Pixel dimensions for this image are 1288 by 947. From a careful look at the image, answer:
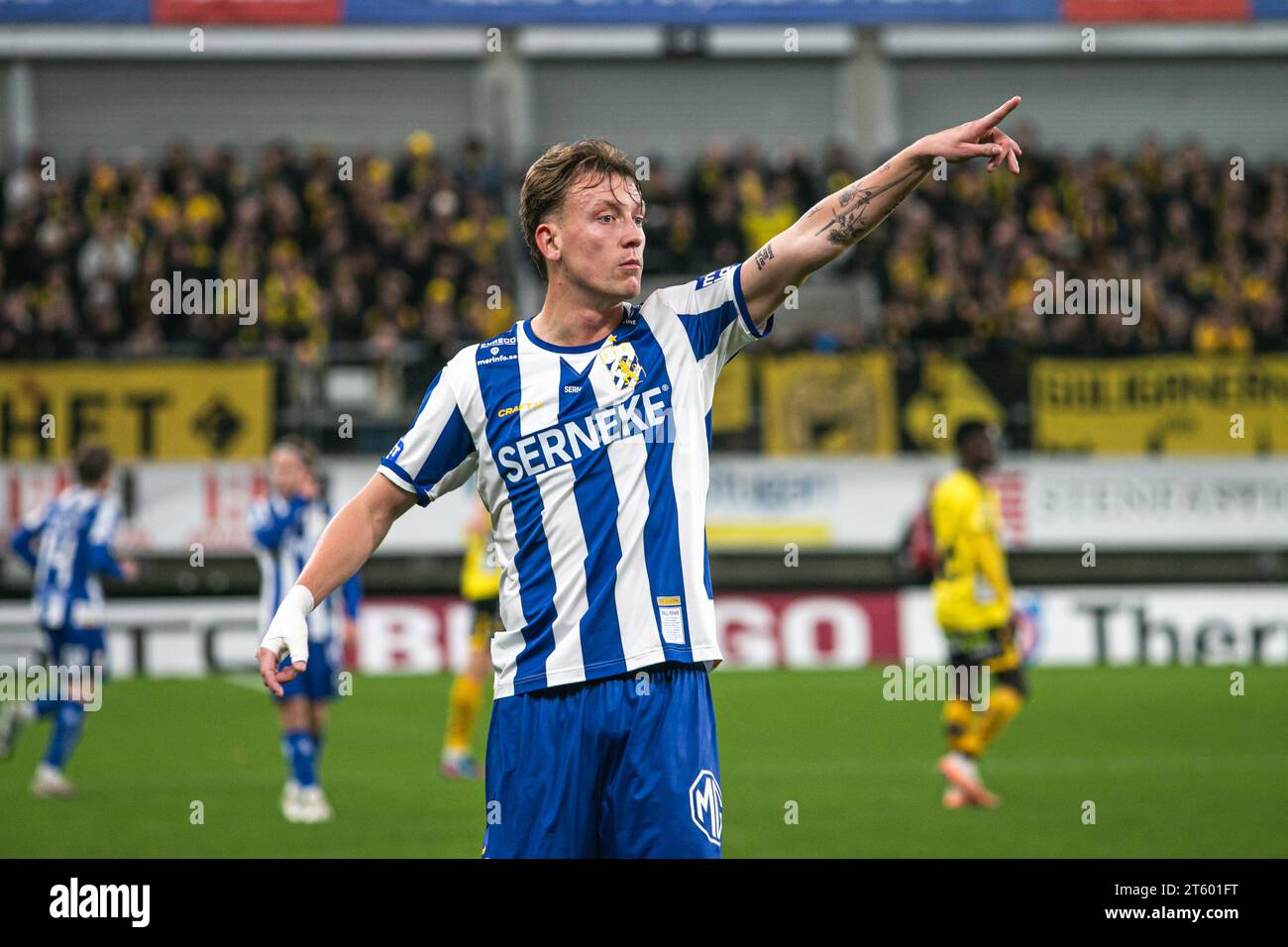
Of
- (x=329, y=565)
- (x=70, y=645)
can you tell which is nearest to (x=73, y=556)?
(x=70, y=645)

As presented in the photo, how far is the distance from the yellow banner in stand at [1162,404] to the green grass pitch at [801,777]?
2963 mm

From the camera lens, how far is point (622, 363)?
4648mm

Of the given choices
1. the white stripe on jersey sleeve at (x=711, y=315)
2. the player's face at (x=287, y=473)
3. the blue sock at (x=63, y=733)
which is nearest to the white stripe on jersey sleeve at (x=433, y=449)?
the white stripe on jersey sleeve at (x=711, y=315)

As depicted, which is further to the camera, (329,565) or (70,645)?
(70,645)

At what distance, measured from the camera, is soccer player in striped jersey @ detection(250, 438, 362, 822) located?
1023 cm

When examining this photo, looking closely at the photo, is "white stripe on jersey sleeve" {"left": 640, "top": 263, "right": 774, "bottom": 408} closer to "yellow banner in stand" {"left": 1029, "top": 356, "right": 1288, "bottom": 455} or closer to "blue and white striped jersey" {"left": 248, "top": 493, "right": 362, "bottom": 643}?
"blue and white striped jersey" {"left": 248, "top": 493, "right": 362, "bottom": 643}

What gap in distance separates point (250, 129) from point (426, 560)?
11.8m

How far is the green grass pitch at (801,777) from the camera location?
9250 millimetres

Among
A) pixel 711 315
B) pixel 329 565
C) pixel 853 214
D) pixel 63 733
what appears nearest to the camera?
pixel 853 214

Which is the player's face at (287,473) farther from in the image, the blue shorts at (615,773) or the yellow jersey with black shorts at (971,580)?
the blue shorts at (615,773)

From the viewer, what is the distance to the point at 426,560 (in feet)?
62.4

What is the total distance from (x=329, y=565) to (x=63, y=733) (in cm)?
740

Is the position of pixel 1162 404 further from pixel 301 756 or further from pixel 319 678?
pixel 301 756
